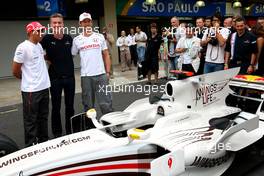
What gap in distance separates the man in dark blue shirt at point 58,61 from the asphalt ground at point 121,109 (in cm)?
68

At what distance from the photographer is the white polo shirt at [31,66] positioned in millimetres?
3889

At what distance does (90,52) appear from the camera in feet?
15.1

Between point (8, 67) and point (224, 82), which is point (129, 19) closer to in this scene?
point (8, 67)

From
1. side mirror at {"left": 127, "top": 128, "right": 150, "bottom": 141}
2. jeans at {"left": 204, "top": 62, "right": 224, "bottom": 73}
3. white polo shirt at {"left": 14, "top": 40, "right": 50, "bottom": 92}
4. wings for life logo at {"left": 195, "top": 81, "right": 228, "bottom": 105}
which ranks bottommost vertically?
side mirror at {"left": 127, "top": 128, "right": 150, "bottom": 141}

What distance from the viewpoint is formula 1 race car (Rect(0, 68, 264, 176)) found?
2.56 metres

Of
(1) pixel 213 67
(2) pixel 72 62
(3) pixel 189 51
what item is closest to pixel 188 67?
(3) pixel 189 51

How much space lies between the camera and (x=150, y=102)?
152 inches

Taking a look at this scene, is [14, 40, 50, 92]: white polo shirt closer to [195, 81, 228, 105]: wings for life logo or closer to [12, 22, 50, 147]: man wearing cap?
[12, 22, 50, 147]: man wearing cap

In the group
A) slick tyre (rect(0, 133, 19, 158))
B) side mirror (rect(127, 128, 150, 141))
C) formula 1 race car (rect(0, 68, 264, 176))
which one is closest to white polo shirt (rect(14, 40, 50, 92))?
slick tyre (rect(0, 133, 19, 158))

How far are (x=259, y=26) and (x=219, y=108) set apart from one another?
2.35 m

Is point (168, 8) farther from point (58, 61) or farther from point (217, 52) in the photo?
point (58, 61)

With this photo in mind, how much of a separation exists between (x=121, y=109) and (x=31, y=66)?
2802 millimetres

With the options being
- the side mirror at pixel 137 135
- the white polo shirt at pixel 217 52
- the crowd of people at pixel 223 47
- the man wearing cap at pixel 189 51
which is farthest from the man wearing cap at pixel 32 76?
the white polo shirt at pixel 217 52

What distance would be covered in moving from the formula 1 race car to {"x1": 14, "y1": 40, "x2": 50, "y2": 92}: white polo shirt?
3.51ft
